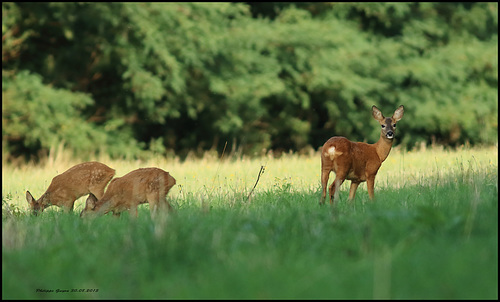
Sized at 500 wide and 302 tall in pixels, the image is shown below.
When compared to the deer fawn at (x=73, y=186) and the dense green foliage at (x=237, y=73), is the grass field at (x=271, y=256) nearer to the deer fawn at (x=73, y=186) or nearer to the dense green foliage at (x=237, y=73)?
the deer fawn at (x=73, y=186)

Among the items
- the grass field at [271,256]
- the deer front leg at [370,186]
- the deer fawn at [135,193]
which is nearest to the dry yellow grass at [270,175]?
the deer fawn at [135,193]

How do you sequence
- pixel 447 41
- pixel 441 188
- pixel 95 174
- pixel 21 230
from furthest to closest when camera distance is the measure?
pixel 447 41
pixel 95 174
pixel 441 188
pixel 21 230

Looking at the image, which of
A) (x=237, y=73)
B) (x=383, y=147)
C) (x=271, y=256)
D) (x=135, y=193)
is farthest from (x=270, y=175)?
(x=237, y=73)

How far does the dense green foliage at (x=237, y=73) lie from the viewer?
1998 centimetres

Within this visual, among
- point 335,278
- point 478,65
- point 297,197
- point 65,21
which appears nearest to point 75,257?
point 335,278

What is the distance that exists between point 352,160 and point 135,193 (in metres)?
2.18

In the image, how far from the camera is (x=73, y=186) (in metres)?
8.34

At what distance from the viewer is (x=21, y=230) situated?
5656mm

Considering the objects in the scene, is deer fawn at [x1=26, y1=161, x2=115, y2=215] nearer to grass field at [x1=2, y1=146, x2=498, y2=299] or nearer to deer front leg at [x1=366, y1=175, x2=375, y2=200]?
grass field at [x1=2, y1=146, x2=498, y2=299]

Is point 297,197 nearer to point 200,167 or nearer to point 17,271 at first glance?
point 17,271

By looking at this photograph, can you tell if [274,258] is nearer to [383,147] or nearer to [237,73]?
[383,147]

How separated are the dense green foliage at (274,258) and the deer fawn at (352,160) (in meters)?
1.56

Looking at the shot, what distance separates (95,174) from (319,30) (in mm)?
15837

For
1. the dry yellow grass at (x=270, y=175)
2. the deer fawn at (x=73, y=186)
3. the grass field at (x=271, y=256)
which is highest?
the grass field at (x=271, y=256)
